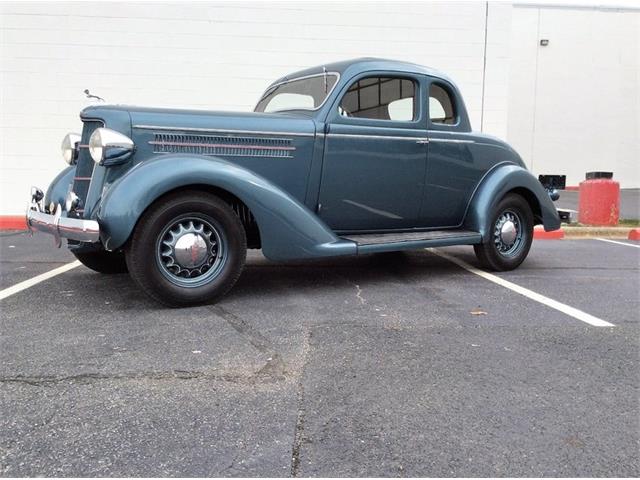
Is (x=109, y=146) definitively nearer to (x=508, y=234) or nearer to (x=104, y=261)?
(x=104, y=261)

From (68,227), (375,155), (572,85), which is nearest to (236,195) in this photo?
(68,227)

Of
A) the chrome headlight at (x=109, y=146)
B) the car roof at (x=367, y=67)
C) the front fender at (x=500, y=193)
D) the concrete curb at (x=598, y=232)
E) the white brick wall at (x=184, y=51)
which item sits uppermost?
the white brick wall at (x=184, y=51)

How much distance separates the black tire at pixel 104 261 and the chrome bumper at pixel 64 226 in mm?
617

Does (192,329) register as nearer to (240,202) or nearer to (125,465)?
(240,202)

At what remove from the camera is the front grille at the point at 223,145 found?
12.5 ft

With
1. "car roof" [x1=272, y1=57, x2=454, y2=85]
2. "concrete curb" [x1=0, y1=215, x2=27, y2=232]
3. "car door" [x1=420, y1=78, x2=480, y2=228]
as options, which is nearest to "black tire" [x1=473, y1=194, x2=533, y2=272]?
"car door" [x1=420, y1=78, x2=480, y2=228]

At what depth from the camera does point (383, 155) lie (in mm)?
4605

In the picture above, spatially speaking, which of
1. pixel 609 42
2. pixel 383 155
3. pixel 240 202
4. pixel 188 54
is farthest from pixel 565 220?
pixel 609 42

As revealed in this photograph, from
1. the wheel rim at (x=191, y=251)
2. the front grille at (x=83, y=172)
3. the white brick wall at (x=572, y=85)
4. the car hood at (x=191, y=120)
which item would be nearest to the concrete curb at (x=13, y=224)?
the front grille at (x=83, y=172)

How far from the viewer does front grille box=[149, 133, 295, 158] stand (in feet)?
12.5

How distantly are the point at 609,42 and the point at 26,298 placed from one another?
1941 centimetres

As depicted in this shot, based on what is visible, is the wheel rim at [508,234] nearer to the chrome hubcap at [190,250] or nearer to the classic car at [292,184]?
the classic car at [292,184]

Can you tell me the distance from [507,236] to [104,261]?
149 inches

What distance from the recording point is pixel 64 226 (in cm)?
361
